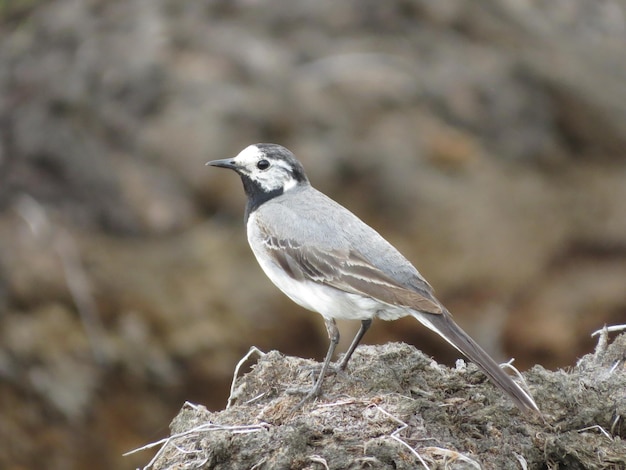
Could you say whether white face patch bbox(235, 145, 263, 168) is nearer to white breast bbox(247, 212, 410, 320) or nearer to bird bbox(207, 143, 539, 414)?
bird bbox(207, 143, 539, 414)

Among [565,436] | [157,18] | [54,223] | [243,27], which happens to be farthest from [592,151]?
[565,436]

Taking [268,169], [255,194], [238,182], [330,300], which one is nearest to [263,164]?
[268,169]

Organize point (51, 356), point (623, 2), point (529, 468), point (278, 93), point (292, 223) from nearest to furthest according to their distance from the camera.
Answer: point (529, 468) < point (292, 223) < point (51, 356) < point (278, 93) < point (623, 2)

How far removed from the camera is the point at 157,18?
15594 mm

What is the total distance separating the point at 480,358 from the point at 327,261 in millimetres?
1420

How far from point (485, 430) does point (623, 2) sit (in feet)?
47.1

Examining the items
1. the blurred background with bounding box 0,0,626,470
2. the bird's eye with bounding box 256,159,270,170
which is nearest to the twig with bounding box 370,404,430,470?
the bird's eye with bounding box 256,159,270,170

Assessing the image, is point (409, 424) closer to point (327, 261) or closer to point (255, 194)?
point (327, 261)

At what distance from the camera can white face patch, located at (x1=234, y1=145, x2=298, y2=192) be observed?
795cm

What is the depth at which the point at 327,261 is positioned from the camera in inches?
276

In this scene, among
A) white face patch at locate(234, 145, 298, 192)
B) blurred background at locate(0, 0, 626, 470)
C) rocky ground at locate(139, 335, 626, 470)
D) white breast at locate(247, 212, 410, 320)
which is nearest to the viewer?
rocky ground at locate(139, 335, 626, 470)

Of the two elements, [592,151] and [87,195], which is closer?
[87,195]

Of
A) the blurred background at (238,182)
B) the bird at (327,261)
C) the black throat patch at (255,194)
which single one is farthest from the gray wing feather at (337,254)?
the blurred background at (238,182)

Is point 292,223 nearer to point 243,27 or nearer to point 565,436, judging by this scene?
point 565,436
